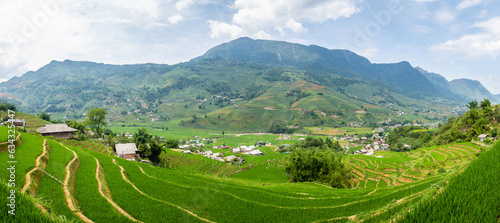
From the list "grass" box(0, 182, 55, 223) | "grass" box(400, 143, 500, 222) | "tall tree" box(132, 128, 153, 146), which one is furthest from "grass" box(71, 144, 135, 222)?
"tall tree" box(132, 128, 153, 146)

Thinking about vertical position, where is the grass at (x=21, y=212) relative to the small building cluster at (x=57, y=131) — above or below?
above

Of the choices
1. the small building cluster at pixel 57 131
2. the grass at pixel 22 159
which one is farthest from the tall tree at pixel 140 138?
the grass at pixel 22 159

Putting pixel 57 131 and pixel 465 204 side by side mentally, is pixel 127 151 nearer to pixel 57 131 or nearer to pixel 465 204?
pixel 57 131

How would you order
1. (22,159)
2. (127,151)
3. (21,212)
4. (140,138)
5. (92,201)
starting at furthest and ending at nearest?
(140,138), (127,151), (22,159), (92,201), (21,212)

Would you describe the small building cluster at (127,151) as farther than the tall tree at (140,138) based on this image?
No

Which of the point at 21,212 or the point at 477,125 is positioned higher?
the point at 477,125

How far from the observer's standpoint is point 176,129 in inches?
5827

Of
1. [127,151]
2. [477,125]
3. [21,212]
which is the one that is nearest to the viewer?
[21,212]

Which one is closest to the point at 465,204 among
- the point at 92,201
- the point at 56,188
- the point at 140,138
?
the point at 92,201

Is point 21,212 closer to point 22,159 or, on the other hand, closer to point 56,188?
point 56,188

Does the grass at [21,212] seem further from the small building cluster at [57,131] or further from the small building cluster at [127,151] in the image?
the small building cluster at [57,131]

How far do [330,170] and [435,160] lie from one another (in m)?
19.1

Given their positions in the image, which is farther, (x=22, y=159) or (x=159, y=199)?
(x=22, y=159)

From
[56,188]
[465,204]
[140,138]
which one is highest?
[465,204]
